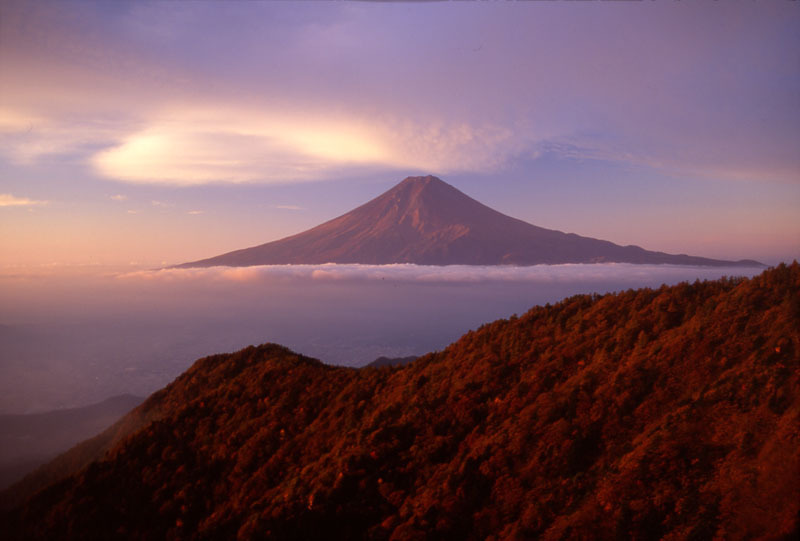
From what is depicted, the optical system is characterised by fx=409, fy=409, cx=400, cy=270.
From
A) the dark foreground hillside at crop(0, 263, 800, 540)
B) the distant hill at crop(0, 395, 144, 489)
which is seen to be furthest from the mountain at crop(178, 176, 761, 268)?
the dark foreground hillside at crop(0, 263, 800, 540)

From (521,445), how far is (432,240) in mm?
162196

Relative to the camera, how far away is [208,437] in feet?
55.8

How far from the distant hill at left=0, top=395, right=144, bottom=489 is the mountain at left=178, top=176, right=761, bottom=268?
86.7 m

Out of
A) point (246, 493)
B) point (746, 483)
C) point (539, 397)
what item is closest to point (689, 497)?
point (746, 483)

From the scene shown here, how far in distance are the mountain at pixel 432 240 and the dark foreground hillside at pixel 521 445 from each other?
461 feet

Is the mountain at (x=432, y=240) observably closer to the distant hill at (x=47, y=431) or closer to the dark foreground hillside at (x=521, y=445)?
the distant hill at (x=47, y=431)

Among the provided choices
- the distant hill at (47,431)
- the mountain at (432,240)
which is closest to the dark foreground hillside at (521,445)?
the distant hill at (47,431)

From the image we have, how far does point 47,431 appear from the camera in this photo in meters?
73.6

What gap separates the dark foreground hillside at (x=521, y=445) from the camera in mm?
7117

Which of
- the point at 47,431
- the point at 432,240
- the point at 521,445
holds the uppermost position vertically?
the point at 432,240

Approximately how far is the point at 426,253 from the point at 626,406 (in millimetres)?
157606

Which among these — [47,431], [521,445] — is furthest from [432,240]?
[521,445]

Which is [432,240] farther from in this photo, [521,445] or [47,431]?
[521,445]

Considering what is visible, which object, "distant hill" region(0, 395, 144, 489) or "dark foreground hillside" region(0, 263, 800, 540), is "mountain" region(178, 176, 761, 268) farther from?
"dark foreground hillside" region(0, 263, 800, 540)
